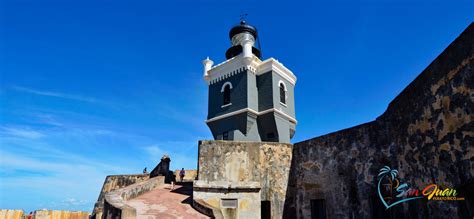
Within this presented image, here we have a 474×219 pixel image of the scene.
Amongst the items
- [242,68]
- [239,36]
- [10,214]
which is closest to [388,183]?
[242,68]

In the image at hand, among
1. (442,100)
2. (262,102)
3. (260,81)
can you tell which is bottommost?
(442,100)

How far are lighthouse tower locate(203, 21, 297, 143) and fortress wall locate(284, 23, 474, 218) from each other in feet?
21.2

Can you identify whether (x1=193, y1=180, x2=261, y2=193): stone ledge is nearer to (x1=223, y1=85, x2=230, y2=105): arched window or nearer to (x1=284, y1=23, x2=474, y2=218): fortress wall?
(x1=284, y1=23, x2=474, y2=218): fortress wall

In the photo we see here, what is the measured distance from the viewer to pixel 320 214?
34.9 feet

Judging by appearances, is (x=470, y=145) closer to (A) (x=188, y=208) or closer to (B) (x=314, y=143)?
(B) (x=314, y=143)

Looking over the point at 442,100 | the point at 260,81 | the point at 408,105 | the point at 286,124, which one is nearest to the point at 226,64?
the point at 260,81

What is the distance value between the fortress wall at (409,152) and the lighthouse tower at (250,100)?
21.2 ft

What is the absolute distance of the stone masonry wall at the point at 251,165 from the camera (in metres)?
11.6

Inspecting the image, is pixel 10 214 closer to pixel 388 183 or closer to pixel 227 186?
pixel 227 186

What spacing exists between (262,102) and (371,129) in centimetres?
1008

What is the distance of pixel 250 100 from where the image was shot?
60.8 feet

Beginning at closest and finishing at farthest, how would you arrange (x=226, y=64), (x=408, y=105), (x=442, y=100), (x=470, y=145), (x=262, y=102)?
(x=470, y=145) → (x=442, y=100) → (x=408, y=105) → (x=262, y=102) → (x=226, y=64)

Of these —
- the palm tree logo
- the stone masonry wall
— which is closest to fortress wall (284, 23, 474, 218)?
the palm tree logo

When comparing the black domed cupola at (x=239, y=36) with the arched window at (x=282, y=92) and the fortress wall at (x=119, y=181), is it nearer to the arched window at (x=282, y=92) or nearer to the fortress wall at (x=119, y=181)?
the arched window at (x=282, y=92)
